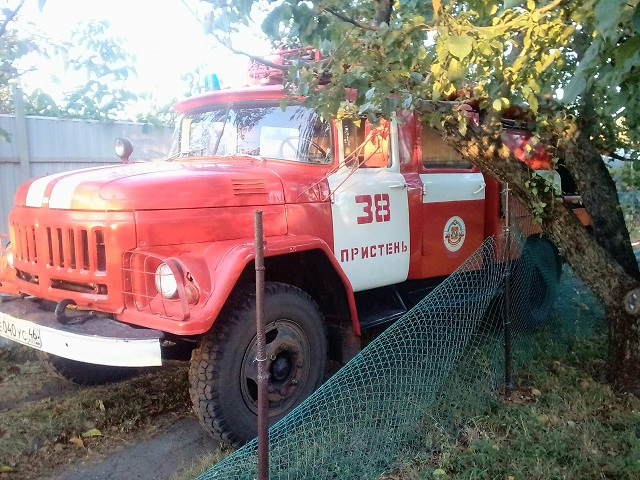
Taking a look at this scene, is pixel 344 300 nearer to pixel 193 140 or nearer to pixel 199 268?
pixel 199 268

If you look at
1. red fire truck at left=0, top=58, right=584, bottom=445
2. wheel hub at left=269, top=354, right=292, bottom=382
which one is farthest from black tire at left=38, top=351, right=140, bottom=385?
wheel hub at left=269, top=354, right=292, bottom=382

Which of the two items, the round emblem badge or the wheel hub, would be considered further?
the round emblem badge

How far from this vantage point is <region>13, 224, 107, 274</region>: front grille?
3.44m

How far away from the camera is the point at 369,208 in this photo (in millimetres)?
4496

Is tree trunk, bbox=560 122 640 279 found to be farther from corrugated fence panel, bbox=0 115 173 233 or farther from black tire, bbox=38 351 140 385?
corrugated fence panel, bbox=0 115 173 233

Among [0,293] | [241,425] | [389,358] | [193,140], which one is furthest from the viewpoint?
[193,140]

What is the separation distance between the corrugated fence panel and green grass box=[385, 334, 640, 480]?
14.4 feet

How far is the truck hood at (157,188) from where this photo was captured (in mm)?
3441

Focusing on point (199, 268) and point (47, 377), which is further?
point (47, 377)

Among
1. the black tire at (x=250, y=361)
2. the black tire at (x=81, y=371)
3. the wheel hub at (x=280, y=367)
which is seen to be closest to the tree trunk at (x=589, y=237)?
the black tire at (x=250, y=361)

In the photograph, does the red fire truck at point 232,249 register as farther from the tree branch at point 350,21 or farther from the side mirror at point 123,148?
the tree branch at point 350,21

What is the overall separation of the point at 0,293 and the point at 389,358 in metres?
2.63

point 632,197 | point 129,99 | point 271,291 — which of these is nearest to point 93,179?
point 271,291

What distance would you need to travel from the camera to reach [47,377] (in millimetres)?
4863
